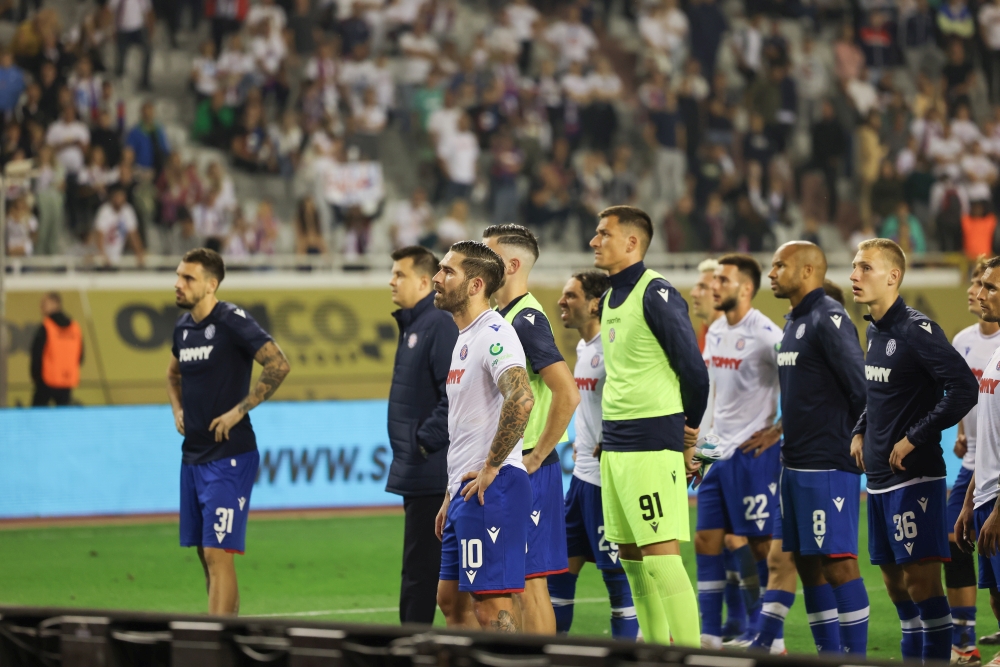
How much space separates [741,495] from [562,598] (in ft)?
5.01

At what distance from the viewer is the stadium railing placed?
12.4 feet

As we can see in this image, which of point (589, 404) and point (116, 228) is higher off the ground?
point (116, 228)

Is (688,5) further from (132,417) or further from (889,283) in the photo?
(889,283)

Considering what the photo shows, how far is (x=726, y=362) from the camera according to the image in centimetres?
862

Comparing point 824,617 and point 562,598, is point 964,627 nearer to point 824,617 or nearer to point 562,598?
point 824,617

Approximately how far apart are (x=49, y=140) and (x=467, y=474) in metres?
15.1

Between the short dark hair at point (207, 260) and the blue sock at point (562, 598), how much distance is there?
2898mm

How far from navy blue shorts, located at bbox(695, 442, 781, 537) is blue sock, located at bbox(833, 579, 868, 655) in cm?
130

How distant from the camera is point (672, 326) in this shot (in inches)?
255

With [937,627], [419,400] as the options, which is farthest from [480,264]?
[937,627]

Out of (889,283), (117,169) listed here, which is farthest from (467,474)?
(117,169)

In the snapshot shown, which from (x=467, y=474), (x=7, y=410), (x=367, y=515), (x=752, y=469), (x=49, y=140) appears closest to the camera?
(x=467, y=474)

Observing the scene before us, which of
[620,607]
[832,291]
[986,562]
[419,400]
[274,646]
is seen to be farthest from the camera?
[832,291]

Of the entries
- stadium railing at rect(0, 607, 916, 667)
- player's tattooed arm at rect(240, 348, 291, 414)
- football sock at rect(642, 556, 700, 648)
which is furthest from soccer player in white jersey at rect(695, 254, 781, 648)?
stadium railing at rect(0, 607, 916, 667)
